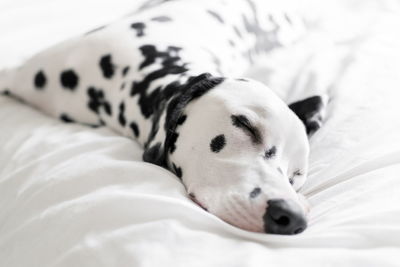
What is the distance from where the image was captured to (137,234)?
92 centimetres

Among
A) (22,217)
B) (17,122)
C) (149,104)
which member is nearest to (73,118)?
(17,122)

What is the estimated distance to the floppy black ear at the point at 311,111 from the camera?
4.74ft

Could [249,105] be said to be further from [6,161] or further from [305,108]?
[6,161]

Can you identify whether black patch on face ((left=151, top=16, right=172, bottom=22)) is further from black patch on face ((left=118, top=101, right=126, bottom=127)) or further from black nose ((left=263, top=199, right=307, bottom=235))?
black nose ((left=263, top=199, right=307, bottom=235))

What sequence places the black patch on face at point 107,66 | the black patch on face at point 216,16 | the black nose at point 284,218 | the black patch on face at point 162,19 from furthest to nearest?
1. the black patch on face at point 216,16
2. the black patch on face at point 162,19
3. the black patch on face at point 107,66
4. the black nose at point 284,218

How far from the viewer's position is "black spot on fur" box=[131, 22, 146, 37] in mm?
1814

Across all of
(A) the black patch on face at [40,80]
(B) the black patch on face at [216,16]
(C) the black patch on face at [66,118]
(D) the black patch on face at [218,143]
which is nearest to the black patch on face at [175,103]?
(D) the black patch on face at [218,143]

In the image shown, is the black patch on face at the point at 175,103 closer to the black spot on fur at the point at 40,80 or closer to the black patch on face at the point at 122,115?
the black patch on face at the point at 122,115

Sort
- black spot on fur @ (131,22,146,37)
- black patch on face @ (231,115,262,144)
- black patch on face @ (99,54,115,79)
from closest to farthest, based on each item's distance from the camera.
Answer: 1. black patch on face @ (231,115,262,144)
2. black patch on face @ (99,54,115,79)
3. black spot on fur @ (131,22,146,37)

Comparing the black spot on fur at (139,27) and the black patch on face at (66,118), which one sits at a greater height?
the black spot on fur at (139,27)

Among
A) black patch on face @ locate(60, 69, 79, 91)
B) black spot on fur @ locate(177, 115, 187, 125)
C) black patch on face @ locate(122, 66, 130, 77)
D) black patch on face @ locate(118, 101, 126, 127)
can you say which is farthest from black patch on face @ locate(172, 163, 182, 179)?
black patch on face @ locate(60, 69, 79, 91)

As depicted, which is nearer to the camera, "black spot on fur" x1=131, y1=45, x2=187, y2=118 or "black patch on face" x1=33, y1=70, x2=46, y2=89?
"black spot on fur" x1=131, y1=45, x2=187, y2=118

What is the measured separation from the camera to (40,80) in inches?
69.6

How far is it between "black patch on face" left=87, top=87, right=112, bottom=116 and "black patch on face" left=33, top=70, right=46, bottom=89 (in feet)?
0.55
